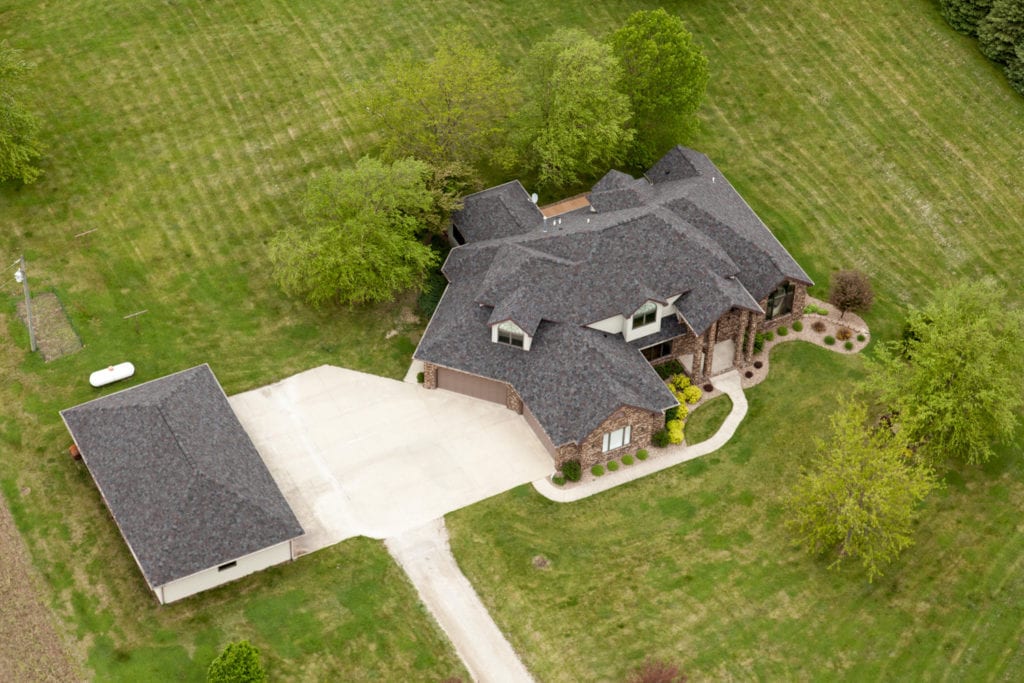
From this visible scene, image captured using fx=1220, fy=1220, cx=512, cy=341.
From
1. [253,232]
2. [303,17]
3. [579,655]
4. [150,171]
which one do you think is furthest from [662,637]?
A: [303,17]

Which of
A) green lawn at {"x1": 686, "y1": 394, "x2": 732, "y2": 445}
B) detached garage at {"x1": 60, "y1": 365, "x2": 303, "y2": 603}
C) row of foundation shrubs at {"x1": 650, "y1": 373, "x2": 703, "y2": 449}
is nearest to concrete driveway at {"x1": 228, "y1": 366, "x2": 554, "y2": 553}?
detached garage at {"x1": 60, "y1": 365, "x2": 303, "y2": 603}

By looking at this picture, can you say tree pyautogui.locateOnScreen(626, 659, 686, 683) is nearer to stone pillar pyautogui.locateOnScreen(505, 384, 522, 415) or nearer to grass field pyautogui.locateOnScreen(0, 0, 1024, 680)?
grass field pyautogui.locateOnScreen(0, 0, 1024, 680)

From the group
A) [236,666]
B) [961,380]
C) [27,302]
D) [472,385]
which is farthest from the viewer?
[27,302]

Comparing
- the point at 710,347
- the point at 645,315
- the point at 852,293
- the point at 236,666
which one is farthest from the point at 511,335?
the point at 236,666

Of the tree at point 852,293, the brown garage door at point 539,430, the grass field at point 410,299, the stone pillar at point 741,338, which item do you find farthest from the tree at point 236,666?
the tree at point 852,293

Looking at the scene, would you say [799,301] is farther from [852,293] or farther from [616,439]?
[616,439]

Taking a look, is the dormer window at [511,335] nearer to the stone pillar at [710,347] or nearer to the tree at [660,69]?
the stone pillar at [710,347]
